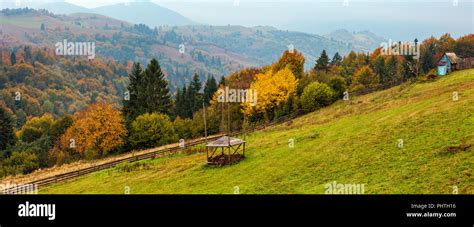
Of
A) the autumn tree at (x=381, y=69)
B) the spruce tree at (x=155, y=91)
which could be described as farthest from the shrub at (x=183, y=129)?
the autumn tree at (x=381, y=69)

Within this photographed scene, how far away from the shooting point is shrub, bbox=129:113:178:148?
76.9 meters

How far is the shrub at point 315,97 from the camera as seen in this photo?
7956 centimetres

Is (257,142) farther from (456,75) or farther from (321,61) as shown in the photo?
(321,61)

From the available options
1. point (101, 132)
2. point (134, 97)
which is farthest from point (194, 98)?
point (101, 132)

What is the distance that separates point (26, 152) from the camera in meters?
95.2

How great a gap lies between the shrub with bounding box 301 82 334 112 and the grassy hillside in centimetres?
2491

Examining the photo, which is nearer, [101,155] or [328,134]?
[328,134]

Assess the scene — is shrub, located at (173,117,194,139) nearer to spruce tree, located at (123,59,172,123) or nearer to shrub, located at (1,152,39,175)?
spruce tree, located at (123,59,172,123)

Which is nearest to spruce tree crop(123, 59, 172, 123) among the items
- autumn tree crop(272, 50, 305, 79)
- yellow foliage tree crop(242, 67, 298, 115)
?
yellow foliage tree crop(242, 67, 298, 115)

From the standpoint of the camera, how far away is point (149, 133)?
253ft

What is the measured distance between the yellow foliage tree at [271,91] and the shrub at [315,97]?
214 inches

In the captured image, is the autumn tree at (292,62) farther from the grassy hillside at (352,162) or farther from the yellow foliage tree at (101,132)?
the grassy hillside at (352,162)

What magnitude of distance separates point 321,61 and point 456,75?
66173 millimetres
